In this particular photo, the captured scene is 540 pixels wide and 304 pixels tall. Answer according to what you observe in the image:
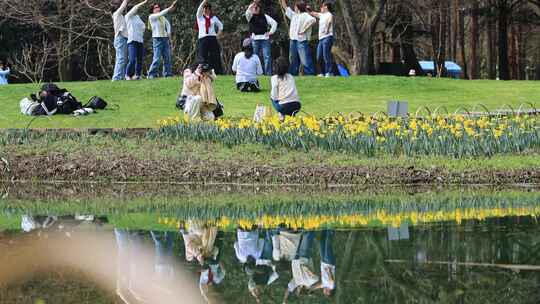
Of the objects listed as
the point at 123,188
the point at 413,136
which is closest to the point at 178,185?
the point at 123,188

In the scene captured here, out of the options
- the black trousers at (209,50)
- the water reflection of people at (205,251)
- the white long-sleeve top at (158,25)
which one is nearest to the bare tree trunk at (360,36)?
the black trousers at (209,50)

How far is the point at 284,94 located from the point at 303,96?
173 inches

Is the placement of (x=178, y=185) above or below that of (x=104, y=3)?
below

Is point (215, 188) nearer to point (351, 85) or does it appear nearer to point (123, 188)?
point (123, 188)

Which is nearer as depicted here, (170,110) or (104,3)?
(170,110)

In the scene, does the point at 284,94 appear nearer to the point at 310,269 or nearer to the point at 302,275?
the point at 310,269

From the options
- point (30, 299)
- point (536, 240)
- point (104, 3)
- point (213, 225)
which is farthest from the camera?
point (104, 3)

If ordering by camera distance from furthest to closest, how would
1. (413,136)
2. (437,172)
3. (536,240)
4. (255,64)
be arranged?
(255,64), (413,136), (437,172), (536,240)

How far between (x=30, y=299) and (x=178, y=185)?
9.70 metres

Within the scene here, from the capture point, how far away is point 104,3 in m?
40.0

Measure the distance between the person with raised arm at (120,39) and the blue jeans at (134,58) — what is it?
0.92 feet

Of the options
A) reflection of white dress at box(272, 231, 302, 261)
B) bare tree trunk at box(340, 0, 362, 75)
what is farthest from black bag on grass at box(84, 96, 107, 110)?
reflection of white dress at box(272, 231, 302, 261)

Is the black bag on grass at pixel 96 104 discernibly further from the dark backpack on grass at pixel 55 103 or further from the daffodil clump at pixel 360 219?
the daffodil clump at pixel 360 219

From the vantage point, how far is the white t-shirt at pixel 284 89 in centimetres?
2073
